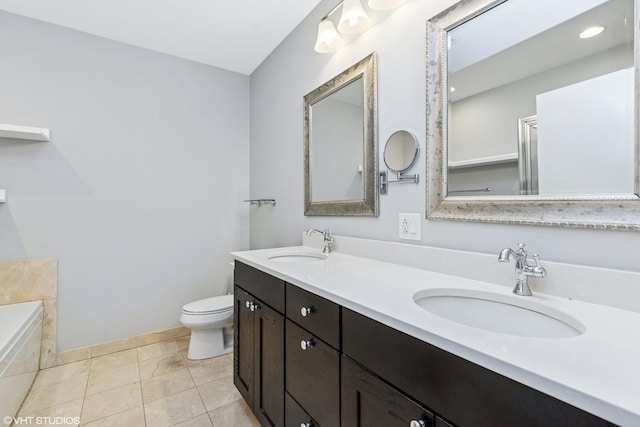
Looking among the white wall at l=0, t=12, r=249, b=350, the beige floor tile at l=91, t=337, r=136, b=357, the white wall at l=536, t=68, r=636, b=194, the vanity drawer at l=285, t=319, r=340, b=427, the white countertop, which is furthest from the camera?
the beige floor tile at l=91, t=337, r=136, b=357

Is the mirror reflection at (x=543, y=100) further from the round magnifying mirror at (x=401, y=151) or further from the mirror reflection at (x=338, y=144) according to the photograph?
the mirror reflection at (x=338, y=144)

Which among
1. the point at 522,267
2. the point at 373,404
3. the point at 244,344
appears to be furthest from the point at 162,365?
the point at 522,267

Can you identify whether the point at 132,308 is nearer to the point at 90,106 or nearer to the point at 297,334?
the point at 90,106

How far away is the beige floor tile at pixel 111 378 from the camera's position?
5.84 ft

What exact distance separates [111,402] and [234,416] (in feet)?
2.43

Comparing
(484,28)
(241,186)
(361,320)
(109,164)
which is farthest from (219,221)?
(484,28)

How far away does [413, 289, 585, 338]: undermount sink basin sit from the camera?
74 cm

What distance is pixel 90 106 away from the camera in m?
2.14

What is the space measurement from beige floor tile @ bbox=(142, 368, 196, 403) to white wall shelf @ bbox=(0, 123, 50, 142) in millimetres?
1732

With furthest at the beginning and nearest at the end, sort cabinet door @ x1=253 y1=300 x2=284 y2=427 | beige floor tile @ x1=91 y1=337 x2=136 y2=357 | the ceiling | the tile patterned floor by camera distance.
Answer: beige floor tile @ x1=91 y1=337 x2=136 y2=357, the ceiling, the tile patterned floor, cabinet door @ x1=253 y1=300 x2=284 y2=427

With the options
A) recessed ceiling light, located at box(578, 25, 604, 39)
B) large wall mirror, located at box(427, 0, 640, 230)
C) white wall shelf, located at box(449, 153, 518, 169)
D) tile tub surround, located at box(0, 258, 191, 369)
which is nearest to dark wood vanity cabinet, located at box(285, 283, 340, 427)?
large wall mirror, located at box(427, 0, 640, 230)

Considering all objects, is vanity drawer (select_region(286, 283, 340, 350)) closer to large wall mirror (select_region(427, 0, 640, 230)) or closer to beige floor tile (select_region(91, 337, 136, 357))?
large wall mirror (select_region(427, 0, 640, 230))

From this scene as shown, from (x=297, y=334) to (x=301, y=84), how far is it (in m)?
1.70

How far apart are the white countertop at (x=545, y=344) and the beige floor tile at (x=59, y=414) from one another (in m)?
1.56
